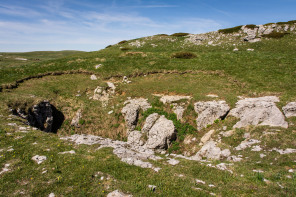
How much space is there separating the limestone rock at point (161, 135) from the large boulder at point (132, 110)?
13.7ft

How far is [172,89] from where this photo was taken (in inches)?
1264

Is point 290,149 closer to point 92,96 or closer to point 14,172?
point 14,172

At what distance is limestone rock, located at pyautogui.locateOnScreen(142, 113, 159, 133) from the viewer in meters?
26.3

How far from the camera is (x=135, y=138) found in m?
26.0

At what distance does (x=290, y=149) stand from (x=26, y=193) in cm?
2244

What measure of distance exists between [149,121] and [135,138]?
11.6 ft

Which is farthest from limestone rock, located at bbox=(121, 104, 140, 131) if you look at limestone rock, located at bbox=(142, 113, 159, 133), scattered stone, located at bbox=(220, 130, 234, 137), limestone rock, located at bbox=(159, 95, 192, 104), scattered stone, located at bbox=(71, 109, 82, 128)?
scattered stone, located at bbox=(220, 130, 234, 137)

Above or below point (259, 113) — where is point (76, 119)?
below

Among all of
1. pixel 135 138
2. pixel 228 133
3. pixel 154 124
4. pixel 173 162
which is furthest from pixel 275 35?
pixel 173 162

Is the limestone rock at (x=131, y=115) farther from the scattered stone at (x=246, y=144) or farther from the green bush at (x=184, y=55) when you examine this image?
the green bush at (x=184, y=55)

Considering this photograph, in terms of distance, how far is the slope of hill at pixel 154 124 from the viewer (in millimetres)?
11656

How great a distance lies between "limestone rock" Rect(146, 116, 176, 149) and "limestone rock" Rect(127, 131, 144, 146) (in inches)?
64.0

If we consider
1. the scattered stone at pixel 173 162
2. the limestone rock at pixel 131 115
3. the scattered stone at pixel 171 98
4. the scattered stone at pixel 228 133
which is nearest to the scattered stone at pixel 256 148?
the scattered stone at pixel 228 133

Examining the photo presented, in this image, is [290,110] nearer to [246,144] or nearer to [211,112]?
[246,144]
